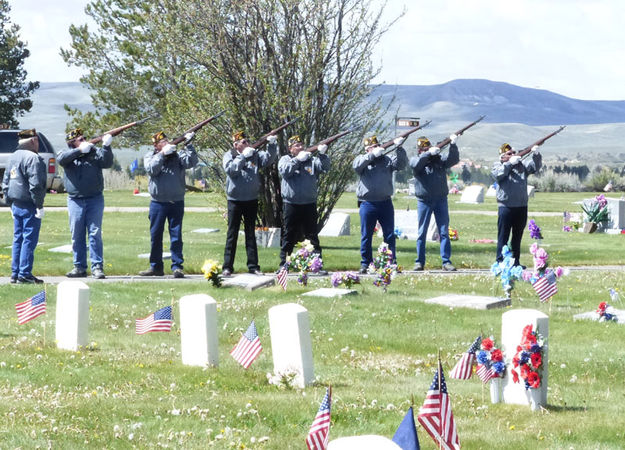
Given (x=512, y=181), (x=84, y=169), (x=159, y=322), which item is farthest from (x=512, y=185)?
(x=159, y=322)

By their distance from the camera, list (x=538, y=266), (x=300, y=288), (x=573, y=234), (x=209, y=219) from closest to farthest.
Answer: (x=538, y=266)
(x=300, y=288)
(x=573, y=234)
(x=209, y=219)

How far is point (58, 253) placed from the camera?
784 inches

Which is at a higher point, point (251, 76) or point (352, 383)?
point (251, 76)

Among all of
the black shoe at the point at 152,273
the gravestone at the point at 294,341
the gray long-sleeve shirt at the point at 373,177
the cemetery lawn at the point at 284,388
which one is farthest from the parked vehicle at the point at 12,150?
the gravestone at the point at 294,341

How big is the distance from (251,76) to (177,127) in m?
1.74

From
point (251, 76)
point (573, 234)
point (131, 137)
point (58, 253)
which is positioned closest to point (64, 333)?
point (58, 253)

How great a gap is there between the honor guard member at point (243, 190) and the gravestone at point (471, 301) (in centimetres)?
410

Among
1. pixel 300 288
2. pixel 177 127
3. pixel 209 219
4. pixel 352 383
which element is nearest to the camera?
pixel 352 383

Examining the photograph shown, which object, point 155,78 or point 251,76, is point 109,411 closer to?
point 251,76

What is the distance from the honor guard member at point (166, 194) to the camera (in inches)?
677

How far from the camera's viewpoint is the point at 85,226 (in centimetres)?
1692

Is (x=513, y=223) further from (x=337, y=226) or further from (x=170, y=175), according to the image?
(x=337, y=226)

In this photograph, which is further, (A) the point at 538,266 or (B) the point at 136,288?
(B) the point at 136,288

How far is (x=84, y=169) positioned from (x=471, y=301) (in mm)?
6284
